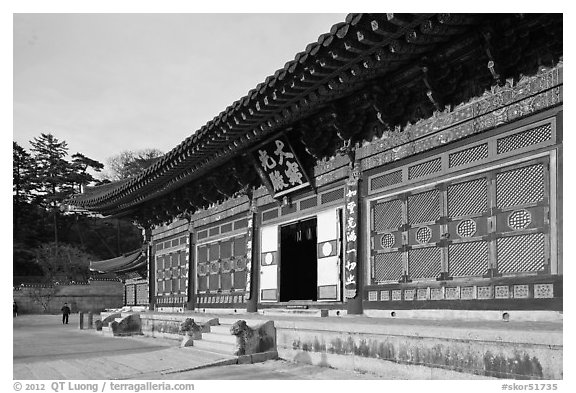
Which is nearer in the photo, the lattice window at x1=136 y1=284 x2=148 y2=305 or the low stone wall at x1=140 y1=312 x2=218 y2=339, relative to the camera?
the low stone wall at x1=140 y1=312 x2=218 y2=339

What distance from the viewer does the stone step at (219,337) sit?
975cm

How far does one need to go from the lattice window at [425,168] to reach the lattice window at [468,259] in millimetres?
Answer: 1164

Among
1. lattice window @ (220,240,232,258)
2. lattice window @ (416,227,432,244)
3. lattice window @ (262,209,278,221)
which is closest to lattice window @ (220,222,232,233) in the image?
lattice window @ (220,240,232,258)

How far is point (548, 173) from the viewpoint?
6488mm

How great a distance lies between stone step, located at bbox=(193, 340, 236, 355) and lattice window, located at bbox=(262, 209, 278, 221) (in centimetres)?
341

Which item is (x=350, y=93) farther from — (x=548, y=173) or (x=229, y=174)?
(x=229, y=174)

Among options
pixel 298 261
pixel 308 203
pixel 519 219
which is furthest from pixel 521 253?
pixel 298 261

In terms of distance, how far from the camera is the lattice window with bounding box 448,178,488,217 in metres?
7.37

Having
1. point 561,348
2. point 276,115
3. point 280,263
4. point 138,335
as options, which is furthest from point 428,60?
point 138,335

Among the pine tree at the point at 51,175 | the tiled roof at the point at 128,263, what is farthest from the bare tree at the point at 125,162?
the tiled roof at the point at 128,263

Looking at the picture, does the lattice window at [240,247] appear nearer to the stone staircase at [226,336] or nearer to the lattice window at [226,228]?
the lattice window at [226,228]

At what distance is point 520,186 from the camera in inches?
269

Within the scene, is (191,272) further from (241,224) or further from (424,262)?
(424,262)

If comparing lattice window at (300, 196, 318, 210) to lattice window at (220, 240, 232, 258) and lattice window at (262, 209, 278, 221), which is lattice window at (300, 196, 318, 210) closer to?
lattice window at (262, 209, 278, 221)
